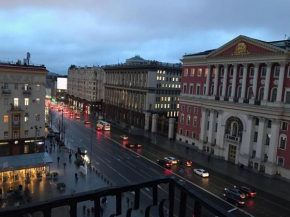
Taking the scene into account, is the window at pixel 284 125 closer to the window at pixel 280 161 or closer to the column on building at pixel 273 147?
the column on building at pixel 273 147

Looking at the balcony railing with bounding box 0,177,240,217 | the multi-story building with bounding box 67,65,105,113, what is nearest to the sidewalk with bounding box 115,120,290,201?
the balcony railing with bounding box 0,177,240,217

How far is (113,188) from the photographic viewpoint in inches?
195

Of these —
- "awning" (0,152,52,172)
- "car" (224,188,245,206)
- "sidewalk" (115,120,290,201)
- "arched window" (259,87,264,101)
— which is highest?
"arched window" (259,87,264,101)

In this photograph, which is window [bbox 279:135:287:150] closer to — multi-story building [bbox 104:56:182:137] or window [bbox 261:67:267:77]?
window [bbox 261:67:267:77]

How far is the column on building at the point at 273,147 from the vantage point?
149ft

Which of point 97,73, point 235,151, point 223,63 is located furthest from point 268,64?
point 97,73

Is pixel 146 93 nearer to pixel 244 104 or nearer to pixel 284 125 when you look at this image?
pixel 244 104

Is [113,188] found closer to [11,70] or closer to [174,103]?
[11,70]

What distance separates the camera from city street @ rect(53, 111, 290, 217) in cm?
3334

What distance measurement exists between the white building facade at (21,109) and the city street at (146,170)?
10692 mm

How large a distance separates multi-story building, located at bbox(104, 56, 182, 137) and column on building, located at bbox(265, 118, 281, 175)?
33030 millimetres

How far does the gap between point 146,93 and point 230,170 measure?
43.1 meters

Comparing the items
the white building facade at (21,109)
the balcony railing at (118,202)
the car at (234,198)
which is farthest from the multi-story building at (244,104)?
the balcony railing at (118,202)

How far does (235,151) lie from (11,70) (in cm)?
4360
